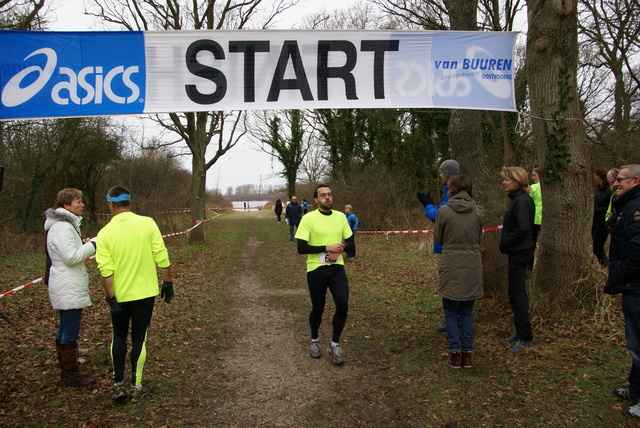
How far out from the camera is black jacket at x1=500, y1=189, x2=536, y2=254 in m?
4.98

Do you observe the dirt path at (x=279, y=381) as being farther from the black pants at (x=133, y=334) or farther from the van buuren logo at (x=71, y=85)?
the van buuren logo at (x=71, y=85)

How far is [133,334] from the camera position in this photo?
13.7 ft

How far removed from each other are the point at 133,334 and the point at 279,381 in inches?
60.6

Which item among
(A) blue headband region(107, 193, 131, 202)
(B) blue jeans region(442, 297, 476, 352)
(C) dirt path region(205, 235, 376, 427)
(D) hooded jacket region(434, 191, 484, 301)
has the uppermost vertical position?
(A) blue headband region(107, 193, 131, 202)

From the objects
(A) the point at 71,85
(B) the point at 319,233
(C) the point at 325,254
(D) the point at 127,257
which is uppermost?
(A) the point at 71,85

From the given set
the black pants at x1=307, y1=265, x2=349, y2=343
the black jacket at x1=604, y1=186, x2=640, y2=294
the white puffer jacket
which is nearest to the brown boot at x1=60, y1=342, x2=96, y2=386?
the white puffer jacket

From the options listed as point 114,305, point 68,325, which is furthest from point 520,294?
point 68,325

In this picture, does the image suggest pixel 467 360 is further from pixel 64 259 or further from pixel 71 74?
pixel 71 74

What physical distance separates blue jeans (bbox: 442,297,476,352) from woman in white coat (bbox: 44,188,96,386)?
376 cm

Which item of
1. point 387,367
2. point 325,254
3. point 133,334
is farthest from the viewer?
point 325,254

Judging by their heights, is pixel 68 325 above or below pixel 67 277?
below

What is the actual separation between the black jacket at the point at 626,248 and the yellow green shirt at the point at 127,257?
157 inches

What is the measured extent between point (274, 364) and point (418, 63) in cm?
405

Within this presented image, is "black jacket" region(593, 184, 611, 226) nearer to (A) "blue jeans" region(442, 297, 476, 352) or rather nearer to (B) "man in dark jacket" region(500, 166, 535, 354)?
(B) "man in dark jacket" region(500, 166, 535, 354)
